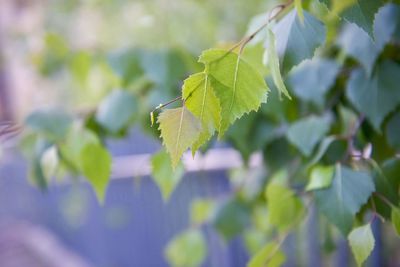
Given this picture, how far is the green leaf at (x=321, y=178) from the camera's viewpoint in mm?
723

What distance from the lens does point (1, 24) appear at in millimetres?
4156

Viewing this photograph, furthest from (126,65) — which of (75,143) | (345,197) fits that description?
(345,197)

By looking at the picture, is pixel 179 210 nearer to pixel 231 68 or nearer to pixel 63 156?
pixel 63 156

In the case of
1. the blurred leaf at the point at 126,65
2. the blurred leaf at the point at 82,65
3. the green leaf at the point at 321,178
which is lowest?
the green leaf at the point at 321,178

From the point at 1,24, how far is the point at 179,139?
13.2ft

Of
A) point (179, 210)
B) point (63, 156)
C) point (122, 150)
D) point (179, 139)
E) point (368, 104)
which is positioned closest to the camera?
point (179, 139)

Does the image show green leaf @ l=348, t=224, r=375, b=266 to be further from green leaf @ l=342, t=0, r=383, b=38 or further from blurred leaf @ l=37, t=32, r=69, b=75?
blurred leaf @ l=37, t=32, r=69, b=75

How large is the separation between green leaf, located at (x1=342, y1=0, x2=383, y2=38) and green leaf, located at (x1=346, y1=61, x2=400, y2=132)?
10.1 inches

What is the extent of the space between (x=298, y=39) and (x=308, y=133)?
0.85ft

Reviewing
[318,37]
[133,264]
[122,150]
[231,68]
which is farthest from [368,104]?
[133,264]

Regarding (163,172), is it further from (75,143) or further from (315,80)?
(315,80)

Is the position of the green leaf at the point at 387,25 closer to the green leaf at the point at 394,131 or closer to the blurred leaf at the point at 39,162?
the green leaf at the point at 394,131

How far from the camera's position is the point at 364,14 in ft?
1.89

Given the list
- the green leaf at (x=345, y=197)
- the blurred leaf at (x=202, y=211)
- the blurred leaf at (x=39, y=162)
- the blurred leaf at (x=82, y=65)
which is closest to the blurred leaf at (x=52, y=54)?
the blurred leaf at (x=82, y=65)
